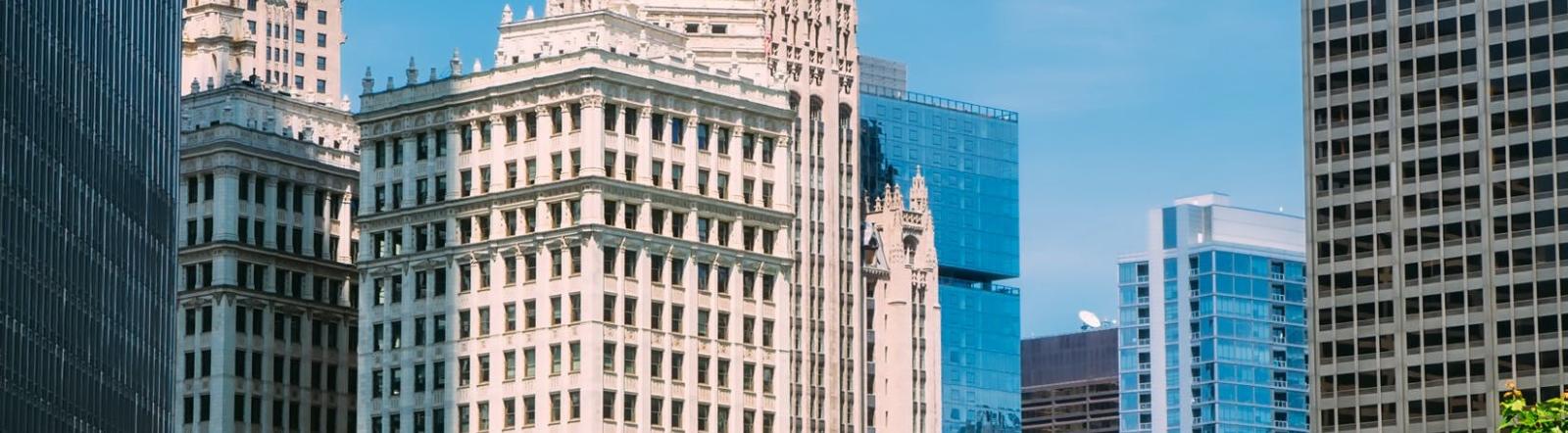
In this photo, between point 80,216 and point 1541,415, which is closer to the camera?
point 1541,415

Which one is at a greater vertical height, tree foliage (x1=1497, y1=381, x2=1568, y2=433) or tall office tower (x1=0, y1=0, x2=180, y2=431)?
tall office tower (x1=0, y1=0, x2=180, y2=431)

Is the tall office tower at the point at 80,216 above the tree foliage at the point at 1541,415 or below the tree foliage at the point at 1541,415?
above

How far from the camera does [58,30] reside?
166250 millimetres

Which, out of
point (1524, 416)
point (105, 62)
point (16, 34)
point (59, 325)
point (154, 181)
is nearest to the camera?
point (1524, 416)

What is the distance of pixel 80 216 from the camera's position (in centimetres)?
17350

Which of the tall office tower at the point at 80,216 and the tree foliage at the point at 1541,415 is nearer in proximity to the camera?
the tree foliage at the point at 1541,415

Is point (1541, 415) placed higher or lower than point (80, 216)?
lower

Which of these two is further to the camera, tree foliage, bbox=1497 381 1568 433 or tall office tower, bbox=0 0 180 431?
tall office tower, bbox=0 0 180 431

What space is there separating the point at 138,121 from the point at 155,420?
57.5ft

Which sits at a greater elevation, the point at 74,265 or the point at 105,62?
the point at 105,62

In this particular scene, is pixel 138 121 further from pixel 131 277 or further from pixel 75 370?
→ pixel 75 370

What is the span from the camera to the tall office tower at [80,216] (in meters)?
157

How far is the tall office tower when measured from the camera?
15712cm

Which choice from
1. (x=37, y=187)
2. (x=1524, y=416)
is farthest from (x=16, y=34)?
(x=1524, y=416)
